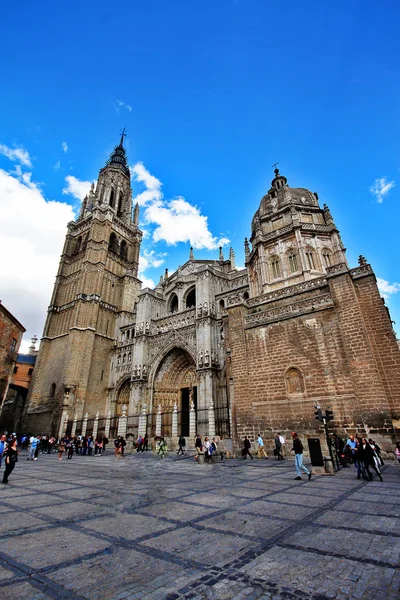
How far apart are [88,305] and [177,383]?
1255 cm

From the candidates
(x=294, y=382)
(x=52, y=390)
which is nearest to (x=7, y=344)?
(x=52, y=390)

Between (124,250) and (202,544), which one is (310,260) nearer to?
(202,544)

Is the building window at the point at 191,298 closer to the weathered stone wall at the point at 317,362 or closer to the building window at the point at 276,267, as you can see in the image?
the building window at the point at 276,267

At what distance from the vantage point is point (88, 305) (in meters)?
29.8

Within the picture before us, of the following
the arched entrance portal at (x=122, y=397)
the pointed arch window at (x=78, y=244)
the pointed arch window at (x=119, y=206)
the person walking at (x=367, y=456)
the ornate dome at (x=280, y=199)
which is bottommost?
the person walking at (x=367, y=456)

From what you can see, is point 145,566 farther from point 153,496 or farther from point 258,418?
point 258,418

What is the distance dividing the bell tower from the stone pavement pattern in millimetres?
22223

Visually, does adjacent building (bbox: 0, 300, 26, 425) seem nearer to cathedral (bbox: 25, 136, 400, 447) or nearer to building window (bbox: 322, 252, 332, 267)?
cathedral (bbox: 25, 136, 400, 447)

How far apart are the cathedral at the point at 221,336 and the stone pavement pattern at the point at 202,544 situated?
622 cm

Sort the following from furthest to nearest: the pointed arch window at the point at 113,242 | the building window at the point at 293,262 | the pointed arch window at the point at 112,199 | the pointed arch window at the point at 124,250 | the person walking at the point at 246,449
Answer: the pointed arch window at the point at 112,199 → the pointed arch window at the point at 124,250 → the pointed arch window at the point at 113,242 → the building window at the point at 293,262 → the person walking at the point at 246,449

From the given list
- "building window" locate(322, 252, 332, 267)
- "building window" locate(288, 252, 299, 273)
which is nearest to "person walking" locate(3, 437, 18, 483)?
"building window" locate(288, 252, 299, 273)

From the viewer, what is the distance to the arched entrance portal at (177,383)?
24.4 meters

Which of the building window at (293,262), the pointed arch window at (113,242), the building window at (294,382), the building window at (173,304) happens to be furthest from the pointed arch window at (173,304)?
the building window at (294,382)

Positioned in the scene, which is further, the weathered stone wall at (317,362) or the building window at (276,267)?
the building window at (276,267)
